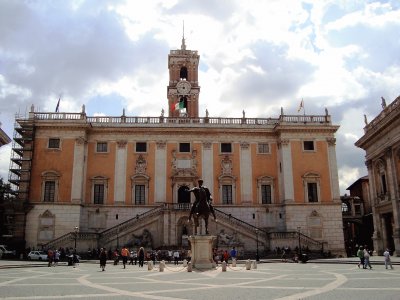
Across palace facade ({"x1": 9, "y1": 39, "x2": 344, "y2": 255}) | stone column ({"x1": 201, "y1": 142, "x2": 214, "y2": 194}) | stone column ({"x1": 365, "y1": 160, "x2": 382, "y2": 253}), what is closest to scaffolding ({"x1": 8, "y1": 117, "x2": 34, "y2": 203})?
palace facade ({"x1": 9, "y1": 39, "x2": 344, "y2": 255})

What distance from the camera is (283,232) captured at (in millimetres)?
38844

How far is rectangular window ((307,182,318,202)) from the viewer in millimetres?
42469

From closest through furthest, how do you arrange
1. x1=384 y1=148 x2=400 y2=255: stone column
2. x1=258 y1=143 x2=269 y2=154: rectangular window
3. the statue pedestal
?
the statue pedestal → x1=384 y1=148 x2=400 y2=255: stone column → x1=258 y1=143 x2=269 y2=154: rectangular window

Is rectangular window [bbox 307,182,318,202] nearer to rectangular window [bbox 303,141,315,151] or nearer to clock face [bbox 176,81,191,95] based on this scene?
rectangular window [bbox 303,141,315,151]

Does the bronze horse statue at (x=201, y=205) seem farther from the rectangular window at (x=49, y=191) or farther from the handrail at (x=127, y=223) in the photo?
the rectangular window at (x=49, y=191)

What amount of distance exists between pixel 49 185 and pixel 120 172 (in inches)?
281

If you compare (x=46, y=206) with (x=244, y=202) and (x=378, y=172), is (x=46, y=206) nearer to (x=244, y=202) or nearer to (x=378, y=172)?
(x=244, y=202)

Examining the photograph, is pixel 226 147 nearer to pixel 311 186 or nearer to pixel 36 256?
pixel 311 186

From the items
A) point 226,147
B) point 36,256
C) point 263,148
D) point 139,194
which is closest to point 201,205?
point 36,256

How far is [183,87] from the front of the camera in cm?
5616

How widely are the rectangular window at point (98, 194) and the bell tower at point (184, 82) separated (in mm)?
15704

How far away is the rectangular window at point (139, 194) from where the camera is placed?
42125mm

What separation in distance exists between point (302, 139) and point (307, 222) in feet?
28.7

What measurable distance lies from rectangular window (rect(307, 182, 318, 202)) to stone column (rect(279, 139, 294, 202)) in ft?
6.38
